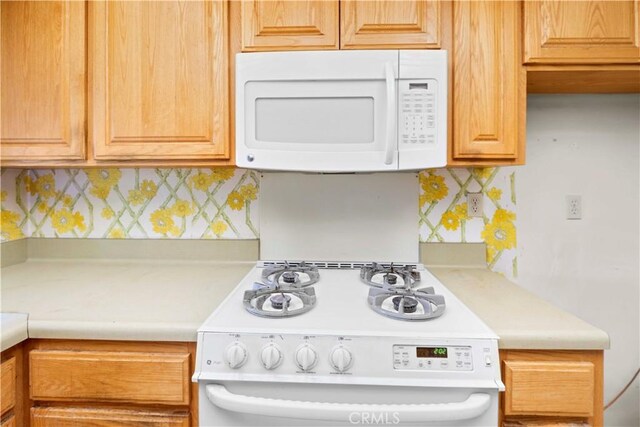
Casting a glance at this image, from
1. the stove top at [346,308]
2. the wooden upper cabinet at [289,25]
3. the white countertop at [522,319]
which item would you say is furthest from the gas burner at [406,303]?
the wooden upper cabinet at [289,25]

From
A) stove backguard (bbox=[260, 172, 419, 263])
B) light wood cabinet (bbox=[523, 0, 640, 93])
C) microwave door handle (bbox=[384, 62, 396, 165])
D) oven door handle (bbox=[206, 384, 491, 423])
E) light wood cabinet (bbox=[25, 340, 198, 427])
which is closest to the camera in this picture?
oven door handle (bbox=[206, 384, 491, 423])

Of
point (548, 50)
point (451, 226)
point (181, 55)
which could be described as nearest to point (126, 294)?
point (181, 55)

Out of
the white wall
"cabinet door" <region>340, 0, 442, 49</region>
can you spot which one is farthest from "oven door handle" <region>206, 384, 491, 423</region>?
"cabinet door" <region>340, 0, 442, 49</region>

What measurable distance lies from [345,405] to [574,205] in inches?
49.6

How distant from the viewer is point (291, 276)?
50.0 inches

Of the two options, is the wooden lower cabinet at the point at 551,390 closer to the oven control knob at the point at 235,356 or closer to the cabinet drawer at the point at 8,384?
the oven control knob at the point at 235,356

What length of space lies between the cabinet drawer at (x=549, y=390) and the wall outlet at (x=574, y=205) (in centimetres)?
84

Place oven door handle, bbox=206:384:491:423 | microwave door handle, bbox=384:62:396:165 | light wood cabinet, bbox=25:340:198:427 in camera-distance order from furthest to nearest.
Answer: microwave door handle, bbox=384:62:396:165 < light wood cabinet, bbox=25:340:198:427 < oven door handle, bbox=206:384:491:423

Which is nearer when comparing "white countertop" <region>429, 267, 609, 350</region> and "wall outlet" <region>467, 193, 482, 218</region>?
"white countertop" <region>429, 267, 609, 350</region>

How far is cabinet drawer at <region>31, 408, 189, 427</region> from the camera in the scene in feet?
3.05

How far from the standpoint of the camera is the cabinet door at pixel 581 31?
47.3 inches

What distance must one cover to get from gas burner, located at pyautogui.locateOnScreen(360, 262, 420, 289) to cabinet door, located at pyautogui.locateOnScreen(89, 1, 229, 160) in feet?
2.04

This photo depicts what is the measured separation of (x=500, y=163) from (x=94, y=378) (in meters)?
1.28

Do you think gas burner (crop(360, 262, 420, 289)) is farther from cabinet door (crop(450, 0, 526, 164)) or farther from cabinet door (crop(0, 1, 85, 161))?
cabinet door (crop(0, 1, 85, 161))
